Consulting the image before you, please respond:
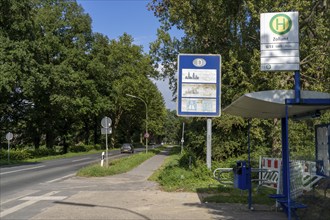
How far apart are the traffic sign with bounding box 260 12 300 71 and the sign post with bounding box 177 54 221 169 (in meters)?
9.93

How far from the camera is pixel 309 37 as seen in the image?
74.1 ft

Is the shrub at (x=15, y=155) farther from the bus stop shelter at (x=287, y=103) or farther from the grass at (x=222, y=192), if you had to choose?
the bus stop shelter at (x=287, y=103)

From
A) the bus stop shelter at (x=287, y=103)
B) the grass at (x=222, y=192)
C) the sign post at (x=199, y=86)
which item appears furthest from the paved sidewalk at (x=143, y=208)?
the sign post at (x=199, y=86)

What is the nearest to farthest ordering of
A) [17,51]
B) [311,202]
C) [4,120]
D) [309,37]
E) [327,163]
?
[327,163], [311,202], [309,37], [17,51], [4,120]

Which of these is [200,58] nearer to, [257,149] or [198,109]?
[198,109]

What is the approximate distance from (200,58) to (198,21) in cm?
785

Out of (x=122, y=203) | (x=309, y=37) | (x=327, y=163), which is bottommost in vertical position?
(x=122, y=203)

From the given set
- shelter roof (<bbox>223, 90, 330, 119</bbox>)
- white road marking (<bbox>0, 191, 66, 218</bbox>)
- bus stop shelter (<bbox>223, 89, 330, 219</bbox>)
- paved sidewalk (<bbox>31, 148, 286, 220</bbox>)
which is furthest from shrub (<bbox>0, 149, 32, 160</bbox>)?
bus stop shelter (<bbox>223, 89, 330, 219</bbox>)

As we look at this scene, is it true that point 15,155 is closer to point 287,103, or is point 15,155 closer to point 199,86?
point 199,86

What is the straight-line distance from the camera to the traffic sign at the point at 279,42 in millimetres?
8344

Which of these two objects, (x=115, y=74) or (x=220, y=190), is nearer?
(x=220, y=190)

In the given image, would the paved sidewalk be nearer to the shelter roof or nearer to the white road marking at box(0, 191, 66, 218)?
the white road marking at box(0, 191, 66, 218)

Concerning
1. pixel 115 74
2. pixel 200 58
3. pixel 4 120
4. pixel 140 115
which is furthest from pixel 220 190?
pixel 140 115

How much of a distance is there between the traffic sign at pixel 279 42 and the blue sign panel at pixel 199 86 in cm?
993
